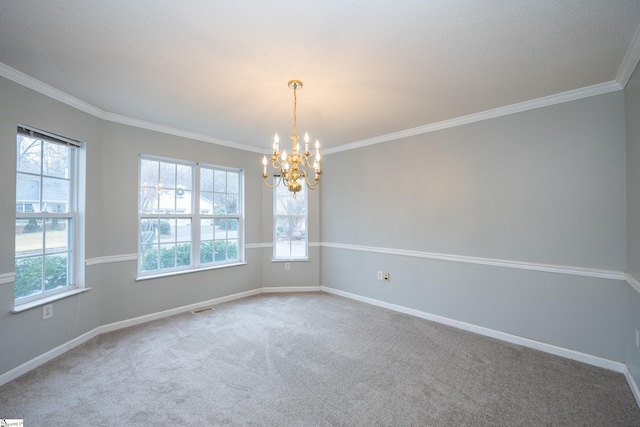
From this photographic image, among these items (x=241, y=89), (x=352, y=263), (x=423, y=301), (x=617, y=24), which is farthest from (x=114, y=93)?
(x=423, y=301)

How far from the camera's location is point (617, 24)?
1.75 metres

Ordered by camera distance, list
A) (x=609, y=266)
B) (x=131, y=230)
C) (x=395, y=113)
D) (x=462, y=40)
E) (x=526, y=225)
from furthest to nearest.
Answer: (x=131, y=230)
(x=395, y=113)
(x=526, y=225)
(x=609, y=266)
(x=462, y=40)

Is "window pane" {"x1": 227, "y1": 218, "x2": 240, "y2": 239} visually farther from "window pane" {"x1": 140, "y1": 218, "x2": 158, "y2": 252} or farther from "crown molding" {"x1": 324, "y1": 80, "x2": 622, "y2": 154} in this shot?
"crown molding" {"x1": 324, "y1": 80, "x2": 622, "y2": 154}

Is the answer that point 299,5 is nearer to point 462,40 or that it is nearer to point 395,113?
point 462,40

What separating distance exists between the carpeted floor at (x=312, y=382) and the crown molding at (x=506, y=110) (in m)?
2.46

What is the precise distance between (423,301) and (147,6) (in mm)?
3936

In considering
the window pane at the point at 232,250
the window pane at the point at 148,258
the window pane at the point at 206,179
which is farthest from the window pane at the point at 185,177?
the window pane at the point at 232,250

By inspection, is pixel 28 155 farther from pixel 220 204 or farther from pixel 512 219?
pixel 512 219

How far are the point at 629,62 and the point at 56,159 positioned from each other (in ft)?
16.7

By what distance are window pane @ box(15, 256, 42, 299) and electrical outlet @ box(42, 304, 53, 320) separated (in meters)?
0.17

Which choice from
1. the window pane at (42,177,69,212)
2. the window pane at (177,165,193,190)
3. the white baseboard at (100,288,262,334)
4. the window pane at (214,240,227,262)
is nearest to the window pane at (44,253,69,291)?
the window pane at (42,177,69,212)

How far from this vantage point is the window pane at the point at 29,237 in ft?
8.14

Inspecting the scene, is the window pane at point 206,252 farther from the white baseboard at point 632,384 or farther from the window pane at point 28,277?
the white baseboard at point 632,384

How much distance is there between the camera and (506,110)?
303 centimetres
